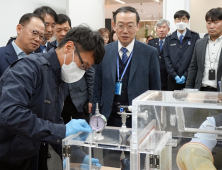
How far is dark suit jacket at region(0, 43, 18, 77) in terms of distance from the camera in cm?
213

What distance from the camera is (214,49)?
302 cm

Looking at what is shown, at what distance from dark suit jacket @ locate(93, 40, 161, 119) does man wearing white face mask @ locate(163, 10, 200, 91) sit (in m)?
1.65

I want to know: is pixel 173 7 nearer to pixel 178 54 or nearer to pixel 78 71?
pixel 178 54

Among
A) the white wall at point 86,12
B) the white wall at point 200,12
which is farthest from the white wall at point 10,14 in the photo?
the white wall at point 200,12

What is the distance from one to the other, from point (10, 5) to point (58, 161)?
8.17 ft

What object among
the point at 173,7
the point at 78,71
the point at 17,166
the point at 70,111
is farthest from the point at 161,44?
the point at 17,166

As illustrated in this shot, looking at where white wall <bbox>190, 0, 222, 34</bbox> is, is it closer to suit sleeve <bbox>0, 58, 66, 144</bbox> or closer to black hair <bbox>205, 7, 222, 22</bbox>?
black hair <bbox>205, 7, 222, 22</bbox>

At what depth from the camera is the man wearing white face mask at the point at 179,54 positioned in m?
3.74

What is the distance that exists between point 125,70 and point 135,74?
9cm

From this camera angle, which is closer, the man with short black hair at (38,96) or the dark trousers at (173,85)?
the man with short black hair at (38,96)

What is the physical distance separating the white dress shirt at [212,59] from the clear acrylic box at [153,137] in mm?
1663

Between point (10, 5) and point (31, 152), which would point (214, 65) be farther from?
point (10, 5)

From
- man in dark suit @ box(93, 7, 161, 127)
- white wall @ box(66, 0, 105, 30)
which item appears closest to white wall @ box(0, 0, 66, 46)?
white wall @ box(66, 0, 105, 30)

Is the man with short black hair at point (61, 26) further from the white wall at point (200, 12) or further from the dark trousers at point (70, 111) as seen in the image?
the white wall at point (200, 12)
